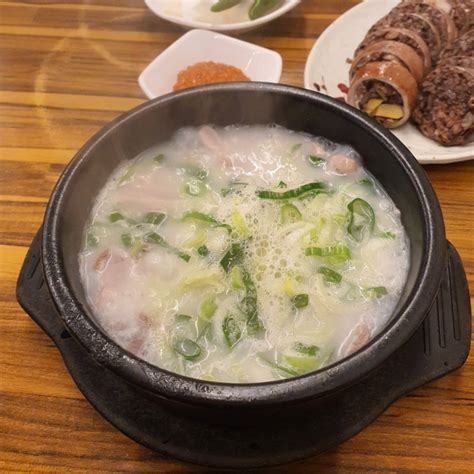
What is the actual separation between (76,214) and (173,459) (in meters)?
0.68

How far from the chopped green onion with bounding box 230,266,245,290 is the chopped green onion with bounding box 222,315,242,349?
89mm

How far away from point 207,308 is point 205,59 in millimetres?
1515

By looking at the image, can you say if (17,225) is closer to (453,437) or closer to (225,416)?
(225,416)

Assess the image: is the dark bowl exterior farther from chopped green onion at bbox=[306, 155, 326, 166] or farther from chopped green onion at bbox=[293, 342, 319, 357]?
chopped green onion at bbox=[293, 342, 319, 357]

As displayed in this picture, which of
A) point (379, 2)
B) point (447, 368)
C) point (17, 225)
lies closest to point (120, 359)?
point (447, 368)

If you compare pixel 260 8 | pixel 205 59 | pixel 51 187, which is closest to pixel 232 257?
pixel 51 187

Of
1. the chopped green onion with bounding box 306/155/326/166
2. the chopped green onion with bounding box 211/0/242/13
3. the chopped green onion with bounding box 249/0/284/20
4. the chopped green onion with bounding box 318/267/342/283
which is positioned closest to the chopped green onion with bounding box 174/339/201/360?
the chopped green onion with bounding box 318/267/342/283

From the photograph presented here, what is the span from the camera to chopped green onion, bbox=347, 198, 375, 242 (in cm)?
151

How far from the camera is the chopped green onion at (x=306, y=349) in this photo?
1.28 metres

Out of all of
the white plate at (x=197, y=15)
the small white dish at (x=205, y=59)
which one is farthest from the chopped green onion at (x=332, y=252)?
the white plate at (x=197, y=15)

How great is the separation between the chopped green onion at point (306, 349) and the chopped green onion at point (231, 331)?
138 mm

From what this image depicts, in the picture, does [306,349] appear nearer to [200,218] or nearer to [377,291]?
[377,291]

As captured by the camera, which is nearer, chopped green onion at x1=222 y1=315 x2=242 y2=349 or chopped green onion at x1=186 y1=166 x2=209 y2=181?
chopped green onion at x1=222 y1=315 x2=242 y2=349

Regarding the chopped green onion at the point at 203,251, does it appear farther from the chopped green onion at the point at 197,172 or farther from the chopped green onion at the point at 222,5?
the chopped green onion at the point at 222,5
